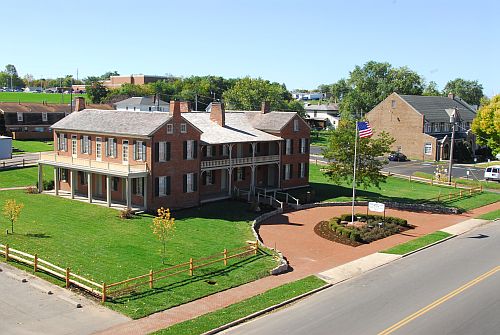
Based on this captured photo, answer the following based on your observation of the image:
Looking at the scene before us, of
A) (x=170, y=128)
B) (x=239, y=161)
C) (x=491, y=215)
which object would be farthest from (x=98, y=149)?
(x=491, y=215)

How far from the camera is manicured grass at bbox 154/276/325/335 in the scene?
2253 cm

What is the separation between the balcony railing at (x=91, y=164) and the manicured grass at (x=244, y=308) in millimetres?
18639

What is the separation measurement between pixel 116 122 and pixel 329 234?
19905mm

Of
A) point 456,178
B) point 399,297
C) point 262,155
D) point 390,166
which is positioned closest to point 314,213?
point 262,155

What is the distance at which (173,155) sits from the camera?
45406 millimetres

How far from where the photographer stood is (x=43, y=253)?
3102cm

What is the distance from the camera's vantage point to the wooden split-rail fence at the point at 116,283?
25.9m

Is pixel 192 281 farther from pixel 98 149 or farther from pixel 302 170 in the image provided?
pixel 302 170

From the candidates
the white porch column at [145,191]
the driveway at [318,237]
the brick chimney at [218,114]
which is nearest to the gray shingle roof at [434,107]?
the driveway at [318,237]

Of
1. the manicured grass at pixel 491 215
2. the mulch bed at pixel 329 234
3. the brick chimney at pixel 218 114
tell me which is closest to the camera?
the mulch bed at pixel 329 234

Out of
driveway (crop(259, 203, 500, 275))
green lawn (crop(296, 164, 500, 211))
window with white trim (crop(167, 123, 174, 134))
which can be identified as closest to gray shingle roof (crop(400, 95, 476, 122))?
green lawn (crop(296, 164, 500, 211))

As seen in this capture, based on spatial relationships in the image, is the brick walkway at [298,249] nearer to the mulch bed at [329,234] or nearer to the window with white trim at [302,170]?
the mulch bed at [329,234]

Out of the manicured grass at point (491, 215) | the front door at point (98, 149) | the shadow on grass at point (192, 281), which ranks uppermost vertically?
the front door at point (98, 149)

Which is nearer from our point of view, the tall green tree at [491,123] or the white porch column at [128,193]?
the white porch column at [128,193]
